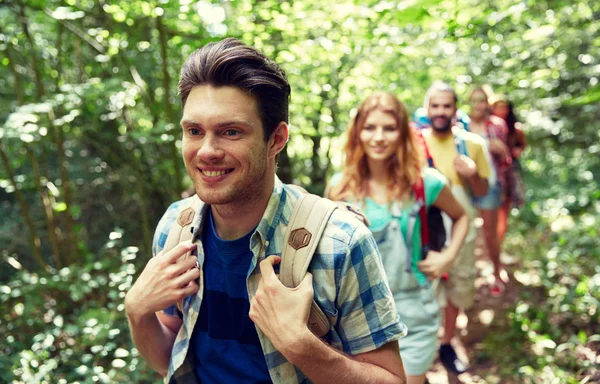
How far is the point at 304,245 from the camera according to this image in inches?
62.4

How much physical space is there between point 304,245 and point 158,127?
8.61 feet

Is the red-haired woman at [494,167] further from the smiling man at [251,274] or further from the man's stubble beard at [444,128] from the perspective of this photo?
the smiling man at [251,274]

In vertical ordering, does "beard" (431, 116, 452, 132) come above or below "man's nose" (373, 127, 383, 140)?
below

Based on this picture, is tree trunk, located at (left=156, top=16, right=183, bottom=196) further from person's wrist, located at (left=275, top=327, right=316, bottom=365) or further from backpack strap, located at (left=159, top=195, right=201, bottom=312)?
person's wrist, located at (left=275, top=327, right=316, bottom=365)

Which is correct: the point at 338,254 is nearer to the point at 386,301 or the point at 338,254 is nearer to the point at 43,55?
the point at 386,301

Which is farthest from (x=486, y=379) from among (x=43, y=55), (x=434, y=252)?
(x=43, y=55)

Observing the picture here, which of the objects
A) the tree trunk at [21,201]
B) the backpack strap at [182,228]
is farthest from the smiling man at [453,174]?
the tree trunk at [21,201]

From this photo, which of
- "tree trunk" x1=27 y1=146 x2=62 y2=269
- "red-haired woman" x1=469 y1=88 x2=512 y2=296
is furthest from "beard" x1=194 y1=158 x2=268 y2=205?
"red-haired woman" x1=469 y1=88 x2=512 y2=296

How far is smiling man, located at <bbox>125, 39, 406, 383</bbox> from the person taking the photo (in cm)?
151

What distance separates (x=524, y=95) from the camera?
7832 millimetres

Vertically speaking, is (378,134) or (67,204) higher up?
(378,134)

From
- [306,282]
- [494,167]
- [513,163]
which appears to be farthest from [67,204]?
[513,163]

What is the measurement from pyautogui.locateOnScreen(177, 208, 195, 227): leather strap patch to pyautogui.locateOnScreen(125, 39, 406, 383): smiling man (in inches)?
2.6

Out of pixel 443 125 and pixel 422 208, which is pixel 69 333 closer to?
pixel 422 208
